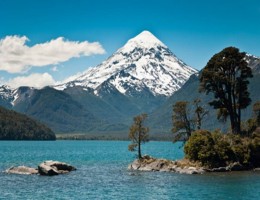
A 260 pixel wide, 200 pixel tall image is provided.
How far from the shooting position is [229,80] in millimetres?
108625

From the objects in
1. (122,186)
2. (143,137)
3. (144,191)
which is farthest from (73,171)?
(144,191)

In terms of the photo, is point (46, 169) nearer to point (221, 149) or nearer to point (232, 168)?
point (221, 149)

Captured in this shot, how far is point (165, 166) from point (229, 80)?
24.1 m

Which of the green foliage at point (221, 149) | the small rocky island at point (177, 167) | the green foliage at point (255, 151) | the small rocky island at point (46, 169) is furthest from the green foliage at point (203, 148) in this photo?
the small rocky island at point (46, 169)

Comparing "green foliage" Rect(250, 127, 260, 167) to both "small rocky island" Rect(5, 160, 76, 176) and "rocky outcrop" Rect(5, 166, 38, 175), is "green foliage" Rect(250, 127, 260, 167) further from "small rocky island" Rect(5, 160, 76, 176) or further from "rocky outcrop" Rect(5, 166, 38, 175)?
"rocky outcrop" Rect(5, 166, 38, 175)

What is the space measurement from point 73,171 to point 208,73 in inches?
Answer: 1437

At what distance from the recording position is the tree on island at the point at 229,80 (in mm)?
108125

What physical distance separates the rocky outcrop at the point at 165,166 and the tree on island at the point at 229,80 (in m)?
16.6

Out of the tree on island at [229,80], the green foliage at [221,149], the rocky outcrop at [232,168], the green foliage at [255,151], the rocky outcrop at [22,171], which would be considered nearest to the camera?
the rocky outcrop at [232,168]

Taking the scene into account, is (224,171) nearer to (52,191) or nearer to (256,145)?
(256,145)

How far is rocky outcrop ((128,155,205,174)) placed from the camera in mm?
96575

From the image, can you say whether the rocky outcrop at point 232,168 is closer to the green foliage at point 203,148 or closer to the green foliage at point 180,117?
→ the green foliage at point 203,148

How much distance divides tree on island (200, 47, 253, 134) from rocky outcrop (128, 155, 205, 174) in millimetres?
16602

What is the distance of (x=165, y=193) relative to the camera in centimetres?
7031
